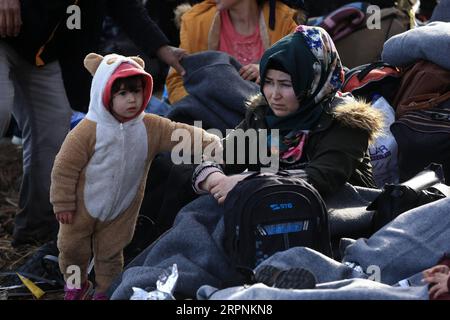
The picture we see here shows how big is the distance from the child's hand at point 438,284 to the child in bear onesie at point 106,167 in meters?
1.23

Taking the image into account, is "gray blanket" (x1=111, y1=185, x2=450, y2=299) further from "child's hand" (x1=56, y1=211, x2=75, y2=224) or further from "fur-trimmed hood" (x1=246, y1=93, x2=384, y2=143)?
"fur-trimmed hood" (x1=246, y1=93, x2=384, y2=143)

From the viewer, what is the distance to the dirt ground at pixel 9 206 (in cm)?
489

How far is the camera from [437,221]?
11.4 ft

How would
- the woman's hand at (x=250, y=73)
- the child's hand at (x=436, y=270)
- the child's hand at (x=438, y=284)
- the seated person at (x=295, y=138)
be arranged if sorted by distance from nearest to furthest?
1. the child's hand at (x=438, y=284)
2. the child's hand at (x=436, y=270)
3. the seated person at (x=295, y=138)
4. the woman's hand at (x=250, y=73)

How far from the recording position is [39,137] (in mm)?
5078

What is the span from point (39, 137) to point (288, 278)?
237cm

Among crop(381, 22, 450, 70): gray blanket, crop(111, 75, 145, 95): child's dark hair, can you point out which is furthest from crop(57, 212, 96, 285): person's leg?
crop(381, 22, 450, 70): gray blanket

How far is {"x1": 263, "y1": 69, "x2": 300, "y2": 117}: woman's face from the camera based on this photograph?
4.04 meters

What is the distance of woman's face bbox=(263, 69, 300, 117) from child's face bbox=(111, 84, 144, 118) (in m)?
0.61

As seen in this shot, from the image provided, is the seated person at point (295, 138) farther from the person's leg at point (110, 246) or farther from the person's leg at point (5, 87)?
the person's leg at point (5, 87)

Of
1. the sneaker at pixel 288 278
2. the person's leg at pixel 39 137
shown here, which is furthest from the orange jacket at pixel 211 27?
the sneaker at pixel 288 278

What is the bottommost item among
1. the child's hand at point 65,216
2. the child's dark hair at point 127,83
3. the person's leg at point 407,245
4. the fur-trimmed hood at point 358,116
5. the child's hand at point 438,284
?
the child's hand at point 65,216

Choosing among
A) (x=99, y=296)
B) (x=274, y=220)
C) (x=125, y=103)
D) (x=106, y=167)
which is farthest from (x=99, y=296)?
(x=274, y=220)
